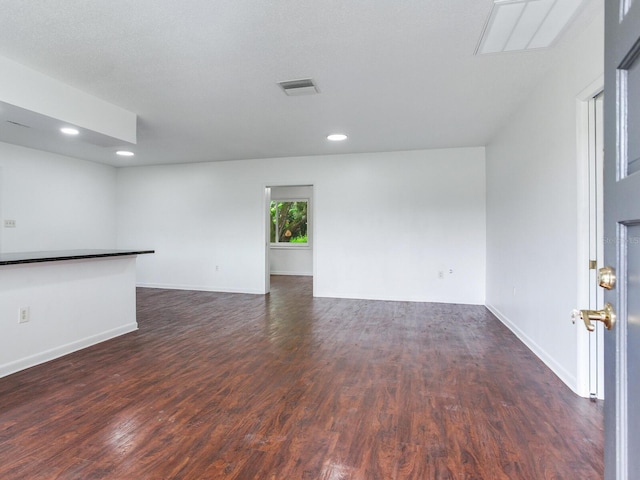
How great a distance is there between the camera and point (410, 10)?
74.1 inches

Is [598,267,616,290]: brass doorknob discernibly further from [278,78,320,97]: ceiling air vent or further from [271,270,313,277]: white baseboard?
[271,270,313,277]: white baseboard

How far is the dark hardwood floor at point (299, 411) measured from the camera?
1.59 meters

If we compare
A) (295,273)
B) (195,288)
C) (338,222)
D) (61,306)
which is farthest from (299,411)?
(295,273)

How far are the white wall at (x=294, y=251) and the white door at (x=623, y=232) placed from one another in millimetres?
7739

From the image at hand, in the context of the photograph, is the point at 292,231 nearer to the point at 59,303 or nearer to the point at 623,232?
the point at 59,303

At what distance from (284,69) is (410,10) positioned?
3.33ft

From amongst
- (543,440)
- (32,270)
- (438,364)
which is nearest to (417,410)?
(543,440)

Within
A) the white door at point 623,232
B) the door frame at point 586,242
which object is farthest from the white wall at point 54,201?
the door frame at point 586,242

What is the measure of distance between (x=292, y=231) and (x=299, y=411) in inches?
270

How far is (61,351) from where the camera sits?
3.04 m

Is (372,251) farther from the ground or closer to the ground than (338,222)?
closer to the ground

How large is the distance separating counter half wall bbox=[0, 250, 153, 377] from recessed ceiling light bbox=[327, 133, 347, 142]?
8.78ft

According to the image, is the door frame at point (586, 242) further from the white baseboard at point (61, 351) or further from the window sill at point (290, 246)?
the window sill at point (290, 246)

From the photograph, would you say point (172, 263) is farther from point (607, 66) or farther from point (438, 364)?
point (607, 66)
